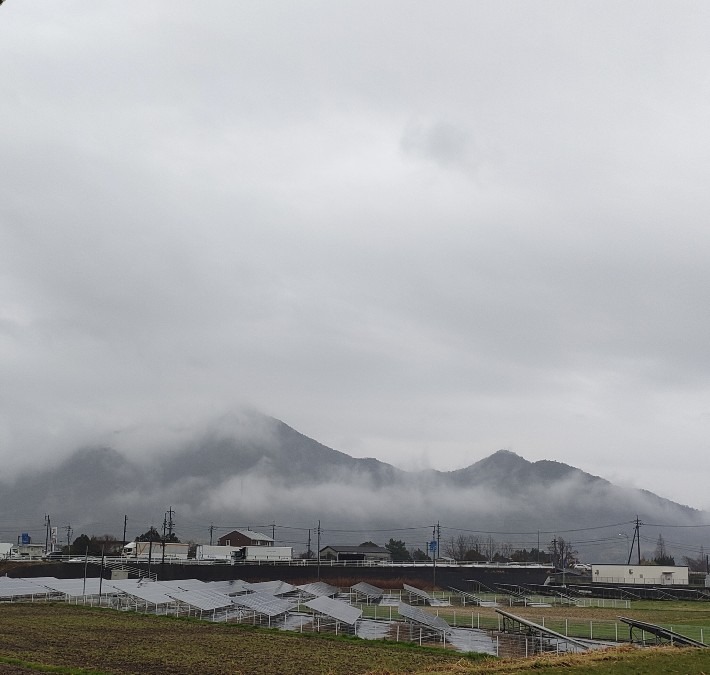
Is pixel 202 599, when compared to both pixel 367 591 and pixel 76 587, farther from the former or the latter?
pixel 367 591

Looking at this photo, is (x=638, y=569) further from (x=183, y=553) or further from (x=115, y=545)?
(x=115, y=545)

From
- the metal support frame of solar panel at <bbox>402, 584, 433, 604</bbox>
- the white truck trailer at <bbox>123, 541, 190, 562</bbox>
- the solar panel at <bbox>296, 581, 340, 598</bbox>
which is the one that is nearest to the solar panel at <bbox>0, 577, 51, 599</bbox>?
the solar panel at <bbox>296, 581, 340, 598</bbox>

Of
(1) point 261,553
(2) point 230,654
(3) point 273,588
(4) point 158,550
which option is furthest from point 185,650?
(4) point 158,550

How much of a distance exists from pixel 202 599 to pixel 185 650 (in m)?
19.6

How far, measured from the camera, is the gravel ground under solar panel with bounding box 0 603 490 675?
3006cm

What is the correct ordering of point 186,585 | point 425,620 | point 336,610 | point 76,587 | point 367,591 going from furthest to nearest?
point 367,591 → point 186,585 → point 76,587 → point 336,610 → point 425,620

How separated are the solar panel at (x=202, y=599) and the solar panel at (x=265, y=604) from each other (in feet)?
4.49

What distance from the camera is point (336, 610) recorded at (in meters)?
45.5

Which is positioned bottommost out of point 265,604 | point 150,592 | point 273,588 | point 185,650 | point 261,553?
point 261,553

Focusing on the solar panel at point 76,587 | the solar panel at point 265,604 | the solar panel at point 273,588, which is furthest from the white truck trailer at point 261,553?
the solar panel at point 265,604

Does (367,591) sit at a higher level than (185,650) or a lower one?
lower

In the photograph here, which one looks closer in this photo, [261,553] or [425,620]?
[425,620]

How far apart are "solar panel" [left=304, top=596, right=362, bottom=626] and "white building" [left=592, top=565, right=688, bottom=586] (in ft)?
229

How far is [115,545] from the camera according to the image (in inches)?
6235
